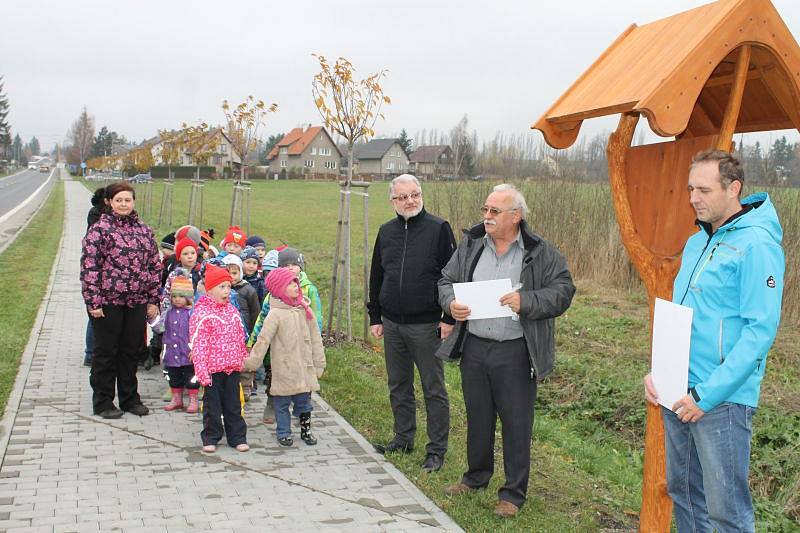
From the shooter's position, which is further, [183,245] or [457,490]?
[183,245]

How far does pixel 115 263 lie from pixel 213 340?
1.32m

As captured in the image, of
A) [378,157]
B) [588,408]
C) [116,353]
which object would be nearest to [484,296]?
[588,408]

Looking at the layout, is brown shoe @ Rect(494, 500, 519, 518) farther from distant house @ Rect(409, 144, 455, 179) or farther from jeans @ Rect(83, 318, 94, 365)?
distant house @ Rect(409, 144, 455, 179)

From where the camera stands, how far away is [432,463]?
566cm

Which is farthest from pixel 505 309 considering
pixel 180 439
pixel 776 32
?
pixel 180 439

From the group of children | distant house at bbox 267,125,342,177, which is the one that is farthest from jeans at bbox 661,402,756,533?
distant house at bbox 267,125,342,177

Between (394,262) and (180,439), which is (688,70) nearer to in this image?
(394,262)

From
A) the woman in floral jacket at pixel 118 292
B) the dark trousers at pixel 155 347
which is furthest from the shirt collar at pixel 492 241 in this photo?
the dark trousers at pixel 155 347

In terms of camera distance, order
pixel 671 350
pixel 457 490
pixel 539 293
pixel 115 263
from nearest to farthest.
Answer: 1. pixel 671 350
2. pixel 539 293
3. pixel 457 490
4. pixel 115 263

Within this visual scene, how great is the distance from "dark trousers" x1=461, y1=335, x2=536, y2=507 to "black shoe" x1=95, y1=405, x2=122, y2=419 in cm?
333

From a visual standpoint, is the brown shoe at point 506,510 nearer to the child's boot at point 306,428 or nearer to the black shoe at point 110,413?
the child's boot at point 306,428

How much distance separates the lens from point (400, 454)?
593 centimetres

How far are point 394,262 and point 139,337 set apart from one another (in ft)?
8.57

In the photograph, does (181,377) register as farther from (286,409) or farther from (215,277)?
(215,277)
